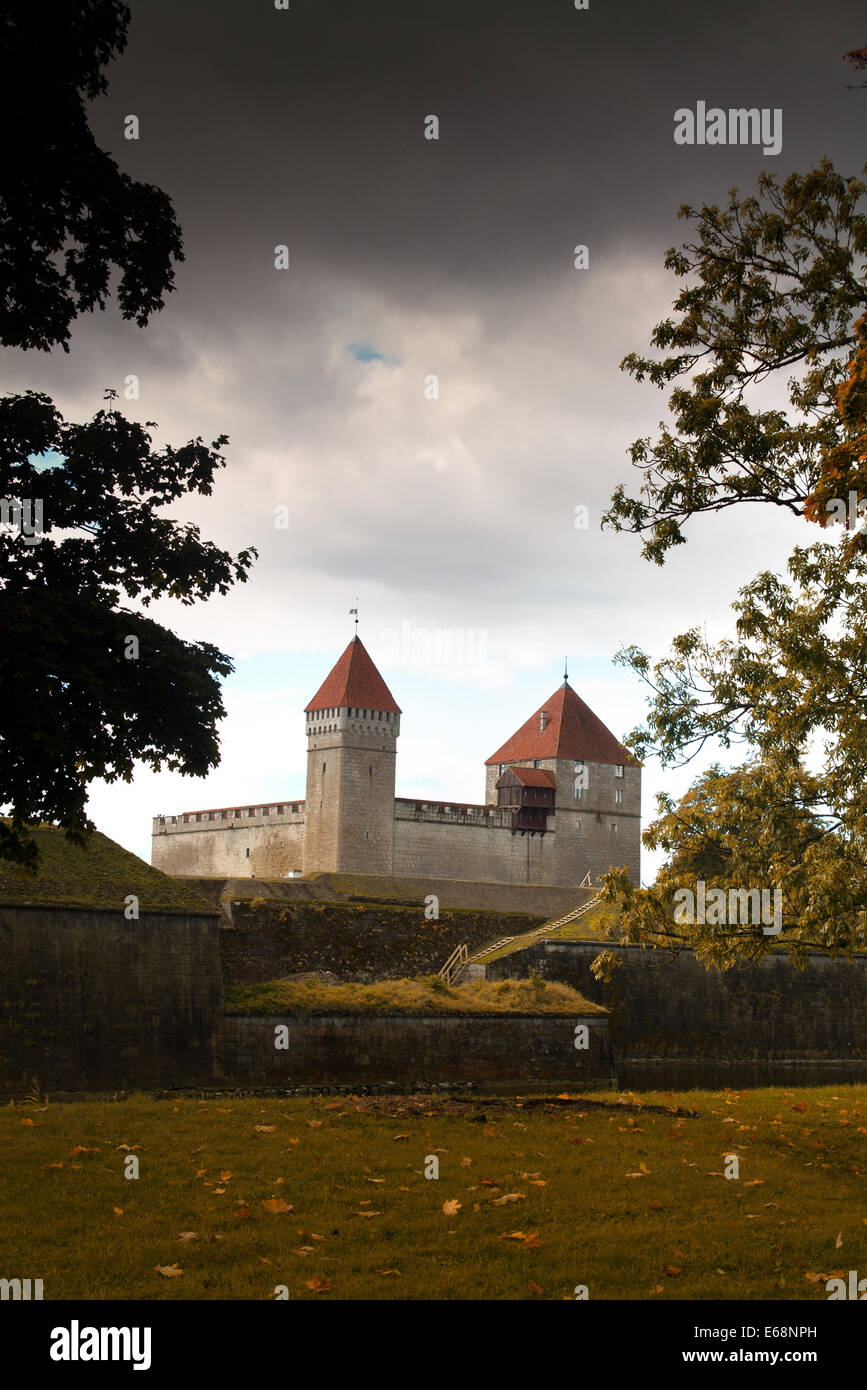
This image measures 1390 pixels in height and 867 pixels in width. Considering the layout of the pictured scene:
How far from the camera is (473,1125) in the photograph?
1116cm

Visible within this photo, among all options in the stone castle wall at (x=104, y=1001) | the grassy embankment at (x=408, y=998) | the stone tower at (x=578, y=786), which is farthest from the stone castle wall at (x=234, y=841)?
the stone castle wall at (x=104, y=1001)

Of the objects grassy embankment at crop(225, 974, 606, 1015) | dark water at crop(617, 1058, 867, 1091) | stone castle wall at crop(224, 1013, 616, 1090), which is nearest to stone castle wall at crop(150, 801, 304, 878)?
Result: dark water at crop(617, 1058, 867, 1091)

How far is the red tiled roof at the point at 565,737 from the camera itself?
59312 mm

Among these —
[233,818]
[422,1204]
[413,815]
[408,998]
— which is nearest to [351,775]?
[413,815]

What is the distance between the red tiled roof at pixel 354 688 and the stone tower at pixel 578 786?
26.4 feet

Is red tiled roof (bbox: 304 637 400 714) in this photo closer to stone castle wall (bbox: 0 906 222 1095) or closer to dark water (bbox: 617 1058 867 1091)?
dark water (bbox: 617 1058 867 1091)

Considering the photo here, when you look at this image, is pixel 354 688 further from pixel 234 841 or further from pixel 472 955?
pixel 472 955

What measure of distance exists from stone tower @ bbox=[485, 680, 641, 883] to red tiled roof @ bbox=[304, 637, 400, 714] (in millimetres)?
8033

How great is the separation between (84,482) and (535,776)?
48.8 meters

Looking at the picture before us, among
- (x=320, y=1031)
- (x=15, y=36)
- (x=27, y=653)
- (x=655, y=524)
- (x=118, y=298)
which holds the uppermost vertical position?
(x=15, y=36)

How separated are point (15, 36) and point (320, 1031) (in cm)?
1636
